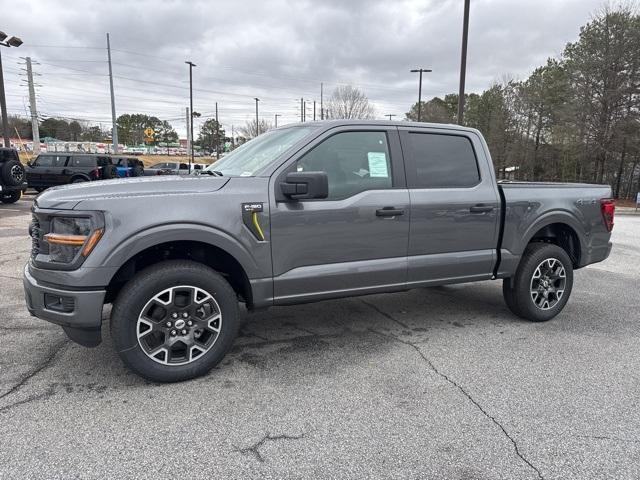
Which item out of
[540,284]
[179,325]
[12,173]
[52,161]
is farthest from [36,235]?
[52,161]

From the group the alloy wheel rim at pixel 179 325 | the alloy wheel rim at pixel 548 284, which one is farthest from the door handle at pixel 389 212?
the alloy wheel rim at pixel 548 284

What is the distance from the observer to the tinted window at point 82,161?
1978cm

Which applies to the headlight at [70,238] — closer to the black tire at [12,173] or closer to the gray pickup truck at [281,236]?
the gray pickup truck at [281,236]

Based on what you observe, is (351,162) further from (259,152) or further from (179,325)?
(179,325)

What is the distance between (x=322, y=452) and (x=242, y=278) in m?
1.45

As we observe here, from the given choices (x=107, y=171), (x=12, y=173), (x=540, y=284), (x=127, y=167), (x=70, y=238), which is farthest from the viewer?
(x=127, y=167)

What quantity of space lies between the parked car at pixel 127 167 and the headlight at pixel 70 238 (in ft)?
66.5

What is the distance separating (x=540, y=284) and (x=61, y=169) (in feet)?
66.0

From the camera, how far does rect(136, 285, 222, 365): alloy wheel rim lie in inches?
124

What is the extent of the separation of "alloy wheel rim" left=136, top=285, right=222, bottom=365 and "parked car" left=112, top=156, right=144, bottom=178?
20432 millimetres

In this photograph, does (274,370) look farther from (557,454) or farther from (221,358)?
(557,454)

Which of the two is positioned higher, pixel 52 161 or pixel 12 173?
pixel 52 161

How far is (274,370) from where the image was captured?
11.6 ft

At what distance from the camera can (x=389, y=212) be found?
12.5 feet
